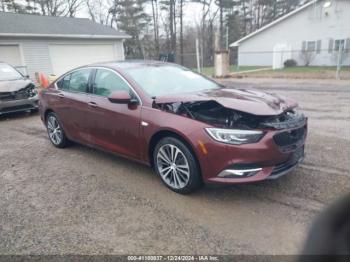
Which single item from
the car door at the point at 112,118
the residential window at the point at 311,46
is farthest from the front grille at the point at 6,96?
the residential window at the point at 311,46

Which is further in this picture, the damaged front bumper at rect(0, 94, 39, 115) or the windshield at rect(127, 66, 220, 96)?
the damaged front bumper at rect(0, 94, 39, 115)

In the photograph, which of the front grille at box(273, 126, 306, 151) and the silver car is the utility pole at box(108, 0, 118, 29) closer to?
the silver car

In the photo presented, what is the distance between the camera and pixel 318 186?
3779mm

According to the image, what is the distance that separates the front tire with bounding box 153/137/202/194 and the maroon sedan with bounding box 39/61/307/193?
11 millimetres

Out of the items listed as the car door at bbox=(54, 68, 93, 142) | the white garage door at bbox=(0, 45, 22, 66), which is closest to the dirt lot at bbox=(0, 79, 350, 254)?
the car door at bbox=(54, 68, 93, 142)

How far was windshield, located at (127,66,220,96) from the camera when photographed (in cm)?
430

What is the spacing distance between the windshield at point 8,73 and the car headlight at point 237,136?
787cm

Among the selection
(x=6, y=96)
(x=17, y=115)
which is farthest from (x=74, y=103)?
(x=17, y=115)

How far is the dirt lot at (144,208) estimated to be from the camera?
2.90 metres

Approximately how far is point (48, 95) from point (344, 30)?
25197mm

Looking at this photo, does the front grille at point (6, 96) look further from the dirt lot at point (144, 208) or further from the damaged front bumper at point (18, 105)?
the dirt lot at point (144, 208)

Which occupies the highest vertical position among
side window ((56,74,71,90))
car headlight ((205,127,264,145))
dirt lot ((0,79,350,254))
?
side window ((56,74,71,90))

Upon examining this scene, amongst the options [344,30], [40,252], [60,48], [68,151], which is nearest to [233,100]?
[40,252]

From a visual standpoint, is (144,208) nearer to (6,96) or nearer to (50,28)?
(6,96)
